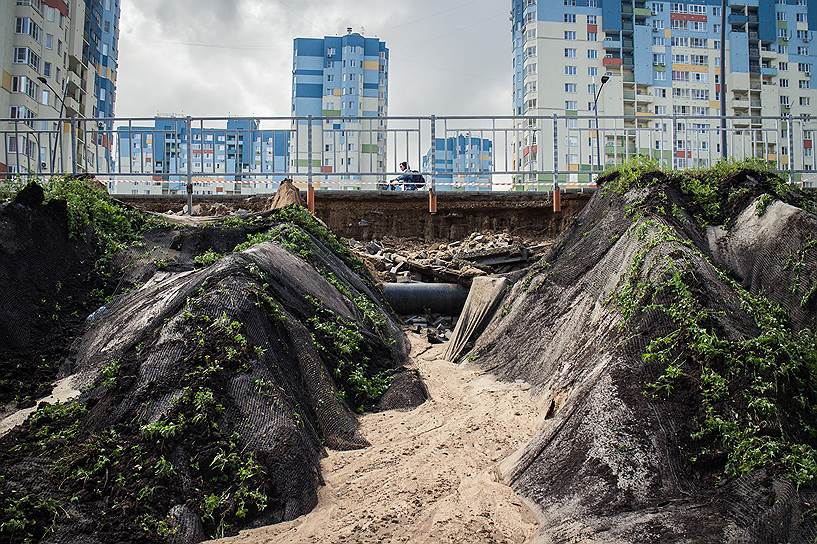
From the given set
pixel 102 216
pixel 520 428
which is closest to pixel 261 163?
pixel 102 216

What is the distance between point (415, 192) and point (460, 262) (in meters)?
2.68

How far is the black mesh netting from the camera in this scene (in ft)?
15.0

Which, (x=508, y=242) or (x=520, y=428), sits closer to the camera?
(x=520, y=428)

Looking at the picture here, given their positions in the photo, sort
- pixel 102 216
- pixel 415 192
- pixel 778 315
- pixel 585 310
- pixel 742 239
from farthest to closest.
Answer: pixel 415 192 → pixel 102 216 → pixel 742 239 → pixel 585 310 → pixel 778 315

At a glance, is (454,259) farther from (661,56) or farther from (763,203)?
(661,56)

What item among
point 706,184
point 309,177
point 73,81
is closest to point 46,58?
point 73,81

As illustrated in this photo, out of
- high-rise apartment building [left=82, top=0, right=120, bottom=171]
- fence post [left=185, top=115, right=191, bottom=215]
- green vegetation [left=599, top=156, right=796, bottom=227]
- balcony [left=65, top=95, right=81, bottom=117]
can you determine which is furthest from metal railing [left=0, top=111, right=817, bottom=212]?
high-rise apartment building [left=82, top=0, right=120, bottom=171]

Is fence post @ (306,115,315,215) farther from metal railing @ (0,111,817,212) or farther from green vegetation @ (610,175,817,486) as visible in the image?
green vegetation @ (610,175,817,486)

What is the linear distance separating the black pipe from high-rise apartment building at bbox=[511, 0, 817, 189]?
36809 mm

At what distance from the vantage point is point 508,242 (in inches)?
528

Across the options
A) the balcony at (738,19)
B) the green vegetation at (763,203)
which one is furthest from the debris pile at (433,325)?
the balcony at (738,19)

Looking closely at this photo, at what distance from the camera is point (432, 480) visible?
17.6ft

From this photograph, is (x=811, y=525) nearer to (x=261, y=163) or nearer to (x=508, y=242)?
(x=508, y=242)

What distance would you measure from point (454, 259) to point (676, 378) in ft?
24.4
